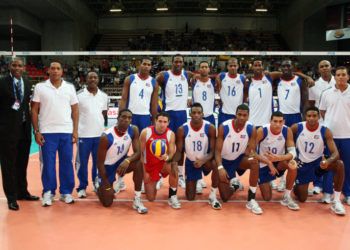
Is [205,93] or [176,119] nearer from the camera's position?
[176,119]

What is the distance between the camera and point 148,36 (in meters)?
26.9

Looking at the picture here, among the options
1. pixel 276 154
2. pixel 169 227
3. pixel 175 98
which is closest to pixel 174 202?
pixel 169 227

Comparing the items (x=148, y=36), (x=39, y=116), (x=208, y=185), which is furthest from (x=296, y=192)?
(x=148, y=36)

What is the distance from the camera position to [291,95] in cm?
627

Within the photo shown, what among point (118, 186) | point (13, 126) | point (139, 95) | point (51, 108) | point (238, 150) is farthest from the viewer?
point (139, 95)

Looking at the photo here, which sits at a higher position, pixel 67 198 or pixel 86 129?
pixel 86 129

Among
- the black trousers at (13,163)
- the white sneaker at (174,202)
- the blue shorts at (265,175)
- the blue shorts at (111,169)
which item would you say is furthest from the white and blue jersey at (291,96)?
the black trousers at (13,163)

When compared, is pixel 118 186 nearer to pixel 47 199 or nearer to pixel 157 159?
pixel 157 159

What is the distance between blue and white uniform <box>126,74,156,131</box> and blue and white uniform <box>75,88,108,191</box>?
1.93ft

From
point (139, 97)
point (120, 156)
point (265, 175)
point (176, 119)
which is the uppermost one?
point (139, 97)

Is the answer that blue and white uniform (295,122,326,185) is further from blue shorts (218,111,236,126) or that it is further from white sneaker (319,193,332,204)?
blue shorts (218,111,236,126)

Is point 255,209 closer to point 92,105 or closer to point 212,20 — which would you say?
point 92,105

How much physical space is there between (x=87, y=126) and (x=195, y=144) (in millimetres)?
1645

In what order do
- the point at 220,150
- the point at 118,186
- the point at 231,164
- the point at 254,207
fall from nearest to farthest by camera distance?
the point at 254,207
the point at 220,150
the point at 231,164
the point at 118,186
